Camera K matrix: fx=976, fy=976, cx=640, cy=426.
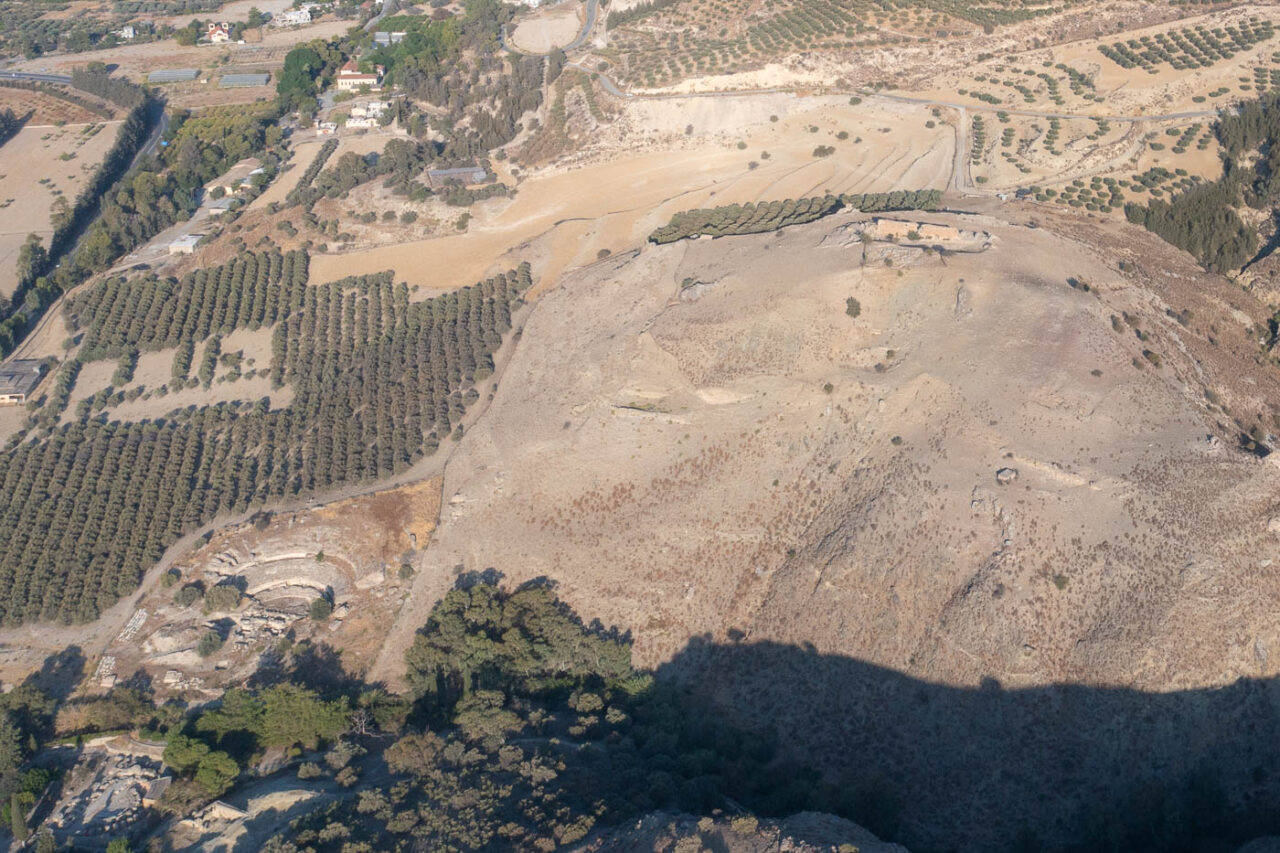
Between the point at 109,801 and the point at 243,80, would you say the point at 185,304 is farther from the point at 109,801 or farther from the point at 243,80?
the point at 243,80

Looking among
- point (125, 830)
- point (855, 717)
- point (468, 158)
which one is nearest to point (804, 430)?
point (855, 717)

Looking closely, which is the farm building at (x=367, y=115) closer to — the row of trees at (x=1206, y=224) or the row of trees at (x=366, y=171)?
the row of trees at (x=366, y=171)

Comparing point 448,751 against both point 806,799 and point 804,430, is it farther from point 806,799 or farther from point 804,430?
point 804,430

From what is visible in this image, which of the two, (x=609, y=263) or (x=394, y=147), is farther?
(x=394, y=147)

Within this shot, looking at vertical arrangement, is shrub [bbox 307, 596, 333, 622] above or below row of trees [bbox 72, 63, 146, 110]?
below

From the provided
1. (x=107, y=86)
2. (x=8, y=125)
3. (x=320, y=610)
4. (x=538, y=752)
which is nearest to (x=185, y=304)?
(x=320, y=610)

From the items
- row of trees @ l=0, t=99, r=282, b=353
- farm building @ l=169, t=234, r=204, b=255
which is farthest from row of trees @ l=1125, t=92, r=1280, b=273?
row of trees @ l=0, t=99, r=282, b=353

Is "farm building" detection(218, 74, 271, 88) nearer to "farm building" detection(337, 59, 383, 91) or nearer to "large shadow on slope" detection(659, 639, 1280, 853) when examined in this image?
"farm building" detection(337, 59, 383, 91)
